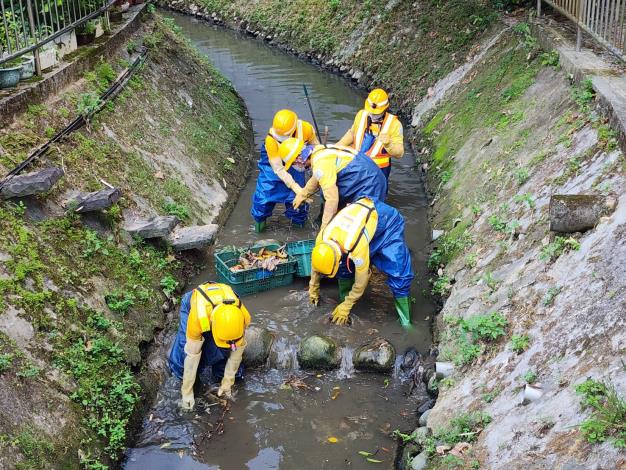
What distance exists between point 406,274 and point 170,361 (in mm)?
2874

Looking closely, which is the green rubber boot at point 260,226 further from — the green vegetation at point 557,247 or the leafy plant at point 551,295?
the leafy plant at point 551,295

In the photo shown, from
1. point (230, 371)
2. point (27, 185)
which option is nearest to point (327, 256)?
point (230, 371)

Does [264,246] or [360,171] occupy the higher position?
[360,171]

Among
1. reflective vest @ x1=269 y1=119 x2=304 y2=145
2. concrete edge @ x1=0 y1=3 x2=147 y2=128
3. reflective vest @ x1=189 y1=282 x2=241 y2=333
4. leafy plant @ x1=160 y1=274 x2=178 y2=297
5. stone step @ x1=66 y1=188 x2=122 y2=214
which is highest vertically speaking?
concrete edge @ x1=0 y1=3 x2=147 y2=128

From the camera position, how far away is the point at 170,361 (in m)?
7.29

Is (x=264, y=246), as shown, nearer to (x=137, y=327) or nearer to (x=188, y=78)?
(x=137, y=327)

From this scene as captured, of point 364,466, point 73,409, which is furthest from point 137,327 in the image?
point 364,466

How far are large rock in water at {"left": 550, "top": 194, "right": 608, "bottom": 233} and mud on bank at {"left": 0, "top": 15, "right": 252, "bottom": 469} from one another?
4.45 meters

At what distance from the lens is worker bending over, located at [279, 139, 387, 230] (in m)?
8.32

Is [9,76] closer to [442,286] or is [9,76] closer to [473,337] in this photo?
[442,286]

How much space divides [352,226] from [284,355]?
168cm

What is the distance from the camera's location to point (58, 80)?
9711 mm

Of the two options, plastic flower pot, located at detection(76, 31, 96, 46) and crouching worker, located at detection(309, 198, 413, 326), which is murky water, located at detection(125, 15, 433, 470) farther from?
plastic flower pot, located at detection(76, 31, 96, 46)

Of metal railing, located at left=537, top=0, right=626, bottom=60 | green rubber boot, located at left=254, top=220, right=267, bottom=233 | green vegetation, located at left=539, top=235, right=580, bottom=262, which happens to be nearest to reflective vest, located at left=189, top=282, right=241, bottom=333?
green vegetation, located at left=539, top=235, right=580, bottom=262
